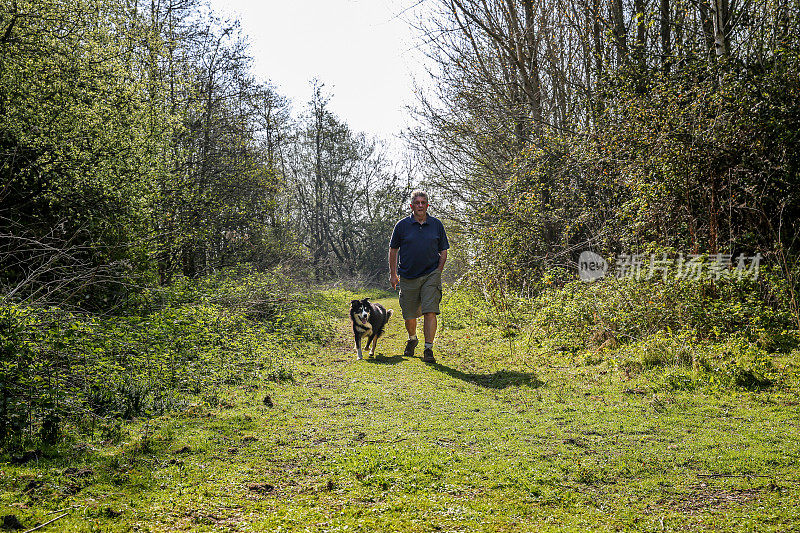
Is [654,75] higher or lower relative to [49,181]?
higher

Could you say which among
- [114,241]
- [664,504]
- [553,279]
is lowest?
[664,504]

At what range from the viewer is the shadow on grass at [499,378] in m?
7.09

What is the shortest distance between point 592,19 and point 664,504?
11813 mm

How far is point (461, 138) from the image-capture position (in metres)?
16.0

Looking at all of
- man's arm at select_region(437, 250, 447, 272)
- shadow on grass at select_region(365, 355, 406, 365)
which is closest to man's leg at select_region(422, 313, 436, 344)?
shadow on grass at select_region(365, 355, 406, 365)

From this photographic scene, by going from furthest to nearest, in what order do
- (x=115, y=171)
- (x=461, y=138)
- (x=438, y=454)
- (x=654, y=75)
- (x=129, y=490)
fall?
(x=461, y=138)
(x=654, y=75)
(x=115, y=171)
(x=438, y=454)
(x=129, y=490)

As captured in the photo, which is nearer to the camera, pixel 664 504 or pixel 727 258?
pixel 664 504

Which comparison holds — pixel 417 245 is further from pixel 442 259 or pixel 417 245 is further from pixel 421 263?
pixel 442 259

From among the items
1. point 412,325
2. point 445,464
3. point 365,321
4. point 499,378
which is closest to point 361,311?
point 365,321

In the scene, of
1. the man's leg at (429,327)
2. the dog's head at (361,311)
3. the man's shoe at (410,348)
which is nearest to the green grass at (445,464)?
the man's leg at (429,327)

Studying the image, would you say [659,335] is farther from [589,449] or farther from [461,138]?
[461,138]

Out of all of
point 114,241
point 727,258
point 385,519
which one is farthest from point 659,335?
→ point 114,241

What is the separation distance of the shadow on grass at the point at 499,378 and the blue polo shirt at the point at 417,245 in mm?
1638

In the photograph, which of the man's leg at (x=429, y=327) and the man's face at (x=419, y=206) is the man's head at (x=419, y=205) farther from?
the man's leg at (x=429, y=327)
